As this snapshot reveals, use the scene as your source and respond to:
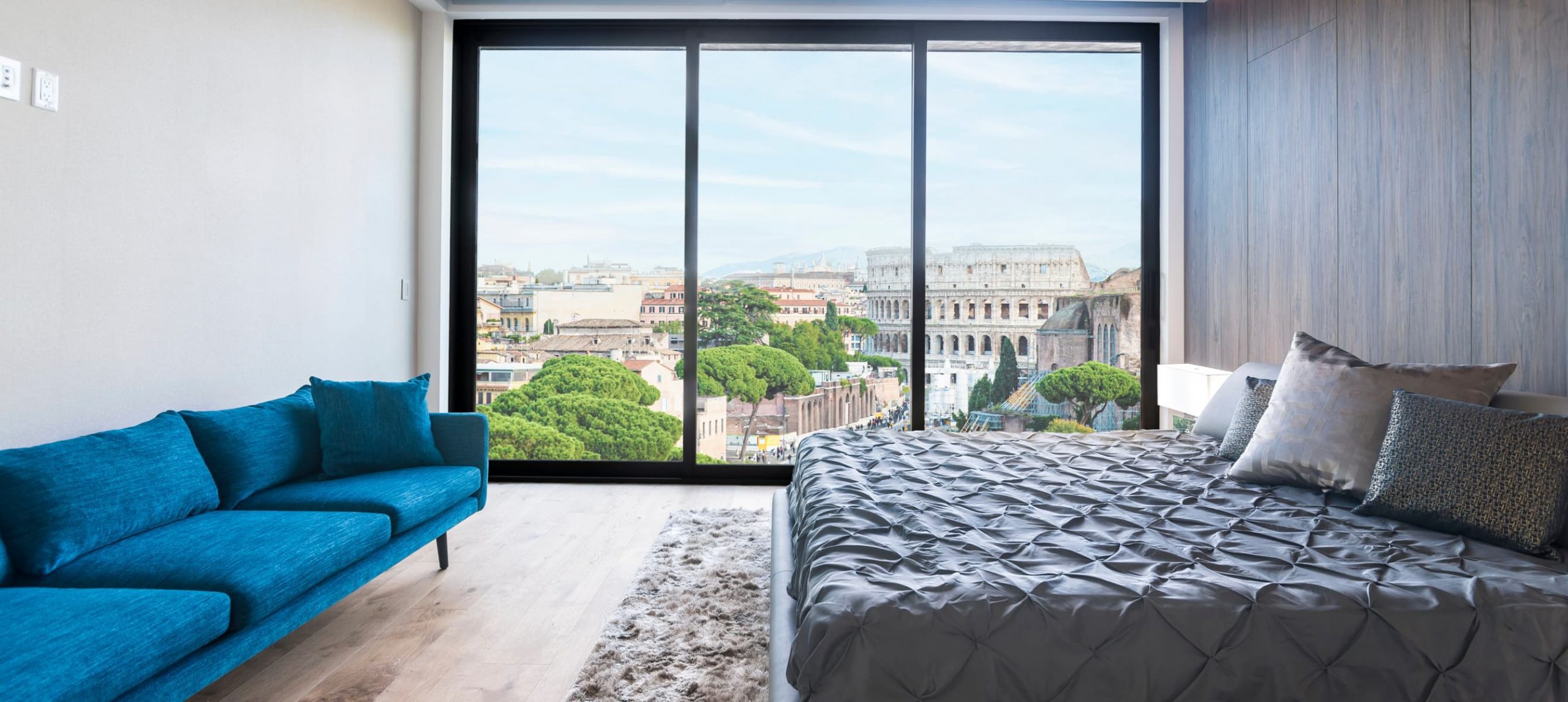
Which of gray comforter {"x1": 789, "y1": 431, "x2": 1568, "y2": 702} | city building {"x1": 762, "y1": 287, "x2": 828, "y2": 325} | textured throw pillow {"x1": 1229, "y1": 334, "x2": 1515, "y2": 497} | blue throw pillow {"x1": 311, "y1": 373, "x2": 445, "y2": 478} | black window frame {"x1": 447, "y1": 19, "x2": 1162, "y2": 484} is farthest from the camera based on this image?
city building {"x1": 762, "y1": 287, "x2": 828, "y2": 325}

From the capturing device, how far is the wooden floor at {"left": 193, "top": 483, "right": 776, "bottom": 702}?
213 centimetres

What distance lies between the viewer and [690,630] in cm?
242

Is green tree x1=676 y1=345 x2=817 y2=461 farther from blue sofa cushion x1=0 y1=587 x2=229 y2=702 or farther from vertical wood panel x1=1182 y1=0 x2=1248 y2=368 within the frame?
blue sofa cushion x1=0 y1=587 x2=229 y2=702

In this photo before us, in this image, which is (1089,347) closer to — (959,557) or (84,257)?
(959,557)

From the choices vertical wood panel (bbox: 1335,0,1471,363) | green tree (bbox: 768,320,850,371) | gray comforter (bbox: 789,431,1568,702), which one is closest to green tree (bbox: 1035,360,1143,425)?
green tree (bbox: 768,320,850,371)

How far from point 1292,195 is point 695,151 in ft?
10.4

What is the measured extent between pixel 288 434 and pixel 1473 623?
3.46m

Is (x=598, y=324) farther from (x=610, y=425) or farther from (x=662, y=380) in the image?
(x=610, y=425)

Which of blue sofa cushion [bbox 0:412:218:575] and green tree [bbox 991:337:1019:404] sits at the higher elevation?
green tree [bbox 991:337:1019:404]

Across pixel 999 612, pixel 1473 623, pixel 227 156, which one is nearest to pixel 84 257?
pixel 227 156

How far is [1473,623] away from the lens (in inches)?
54.8

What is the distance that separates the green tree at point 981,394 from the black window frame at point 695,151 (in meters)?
0.32

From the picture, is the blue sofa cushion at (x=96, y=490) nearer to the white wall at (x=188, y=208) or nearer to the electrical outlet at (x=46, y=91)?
the white wall at (x=188, y=208)

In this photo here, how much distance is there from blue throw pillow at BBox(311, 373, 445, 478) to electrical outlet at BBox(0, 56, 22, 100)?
1.25m
